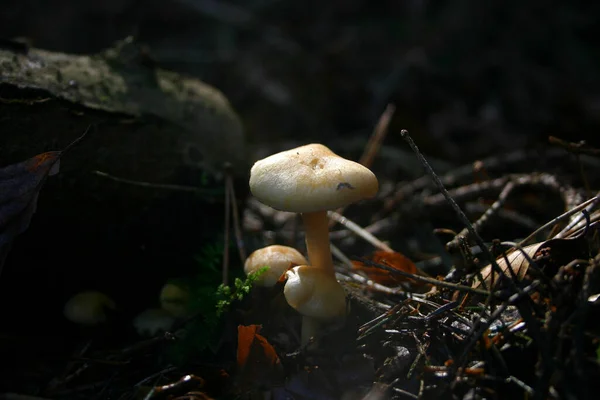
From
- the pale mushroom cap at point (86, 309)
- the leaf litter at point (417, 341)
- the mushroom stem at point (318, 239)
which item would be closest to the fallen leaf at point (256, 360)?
the leaf litter at point (417, 341)

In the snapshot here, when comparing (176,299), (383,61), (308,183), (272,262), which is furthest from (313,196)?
(383,61)

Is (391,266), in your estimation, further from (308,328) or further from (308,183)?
(308,183)

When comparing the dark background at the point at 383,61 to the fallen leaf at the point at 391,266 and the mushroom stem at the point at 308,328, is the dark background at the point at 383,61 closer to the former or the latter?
the fallen leaf at the point at 391,266

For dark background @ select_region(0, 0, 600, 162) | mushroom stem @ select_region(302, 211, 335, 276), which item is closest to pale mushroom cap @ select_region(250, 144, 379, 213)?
mushroom stem @ select_region(302, 211, 335, 276)

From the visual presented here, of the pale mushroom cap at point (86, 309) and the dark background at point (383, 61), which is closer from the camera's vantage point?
the pale mushroom cap at point (86, 309)

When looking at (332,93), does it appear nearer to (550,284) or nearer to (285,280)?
(285,280)

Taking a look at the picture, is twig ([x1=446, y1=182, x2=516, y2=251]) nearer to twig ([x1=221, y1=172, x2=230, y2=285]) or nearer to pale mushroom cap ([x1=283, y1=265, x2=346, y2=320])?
pale mushroom cap ([x1=283, y1=265, x2=346, y2=320])

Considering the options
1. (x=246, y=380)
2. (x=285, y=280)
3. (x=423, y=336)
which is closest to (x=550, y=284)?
(x=423, y=336)
